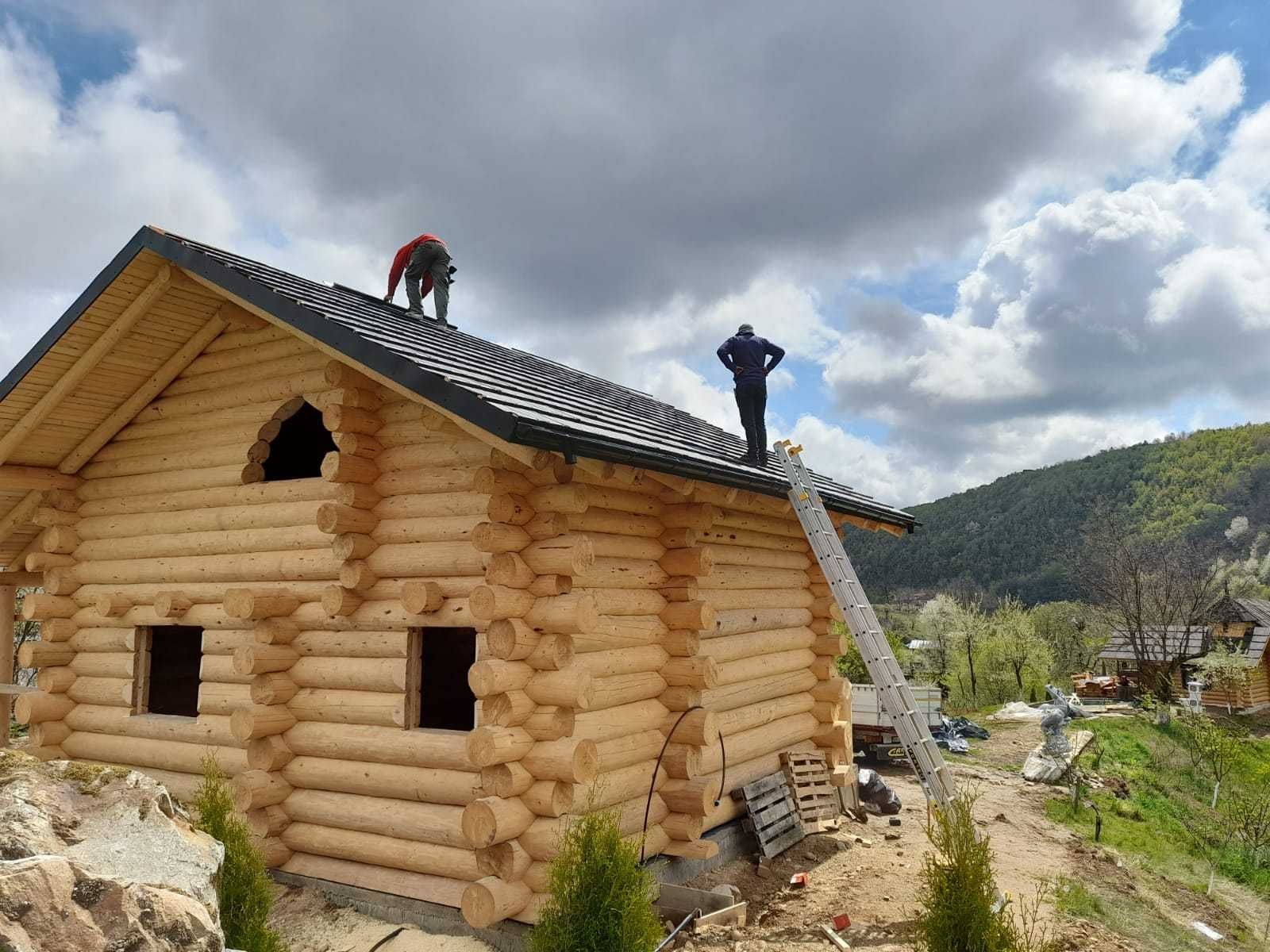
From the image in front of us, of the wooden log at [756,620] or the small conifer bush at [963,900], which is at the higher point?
the wooden log at [756,620]

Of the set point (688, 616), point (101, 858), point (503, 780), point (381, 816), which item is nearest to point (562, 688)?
point (503, 780)

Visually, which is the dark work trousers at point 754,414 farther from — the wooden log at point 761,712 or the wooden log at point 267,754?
the wooden log at point 267,754

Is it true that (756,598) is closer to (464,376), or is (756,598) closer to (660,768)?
(660,768)

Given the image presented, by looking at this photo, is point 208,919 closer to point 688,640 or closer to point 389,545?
point 389,545

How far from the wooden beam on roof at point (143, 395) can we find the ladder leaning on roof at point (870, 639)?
6410 mm

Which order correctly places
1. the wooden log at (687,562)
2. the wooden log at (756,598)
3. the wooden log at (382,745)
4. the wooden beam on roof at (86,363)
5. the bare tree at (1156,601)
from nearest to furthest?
the wooden log at (382,745) < the wooden log at (687,562) < the wooden beam on roof at (86,363) < the wooden log at (756,598) < the bare tree at (1156,601)

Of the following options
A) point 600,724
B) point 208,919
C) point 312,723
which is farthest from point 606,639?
point 208,919

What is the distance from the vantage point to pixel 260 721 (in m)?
7.18

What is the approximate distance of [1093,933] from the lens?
703cm

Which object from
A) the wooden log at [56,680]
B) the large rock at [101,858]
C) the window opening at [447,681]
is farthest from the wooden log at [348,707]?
the wooden log at [56,680]

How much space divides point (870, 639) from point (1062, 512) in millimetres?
87882

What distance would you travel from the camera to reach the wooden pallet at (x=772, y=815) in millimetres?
8648

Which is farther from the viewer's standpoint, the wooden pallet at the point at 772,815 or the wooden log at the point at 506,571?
the wooden pallet at the point at 772,815

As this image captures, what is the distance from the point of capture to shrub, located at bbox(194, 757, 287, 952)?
5.05 m
